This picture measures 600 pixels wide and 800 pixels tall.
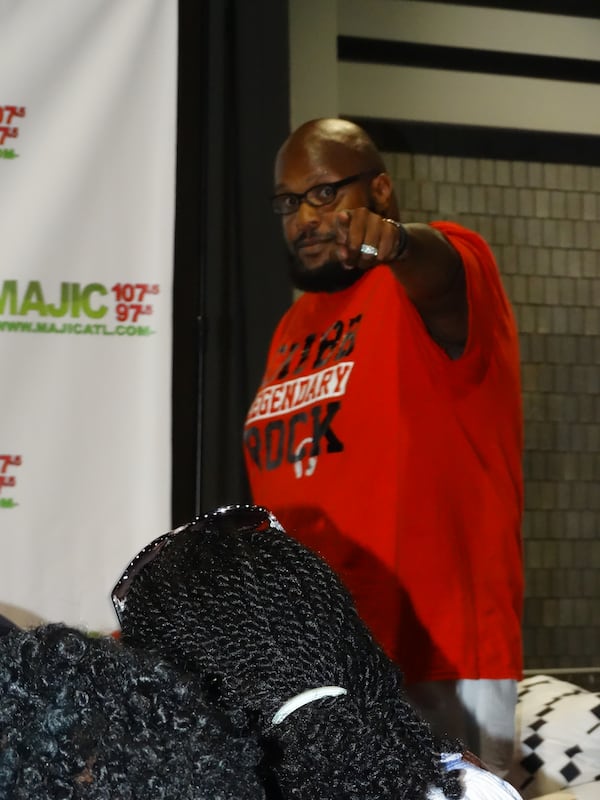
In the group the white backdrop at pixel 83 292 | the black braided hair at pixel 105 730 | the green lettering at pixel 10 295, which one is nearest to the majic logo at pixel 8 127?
the white backdrop at pixel 83 292

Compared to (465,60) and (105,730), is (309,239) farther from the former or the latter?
(465,60)

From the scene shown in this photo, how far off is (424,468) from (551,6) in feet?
5.65

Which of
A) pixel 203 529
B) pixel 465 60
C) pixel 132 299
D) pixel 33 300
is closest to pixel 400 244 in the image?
pixel 132 299

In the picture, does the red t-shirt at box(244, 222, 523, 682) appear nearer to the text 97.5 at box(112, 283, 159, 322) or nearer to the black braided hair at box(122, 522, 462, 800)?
the text 97.5 at box(112, 283, 159, 322)

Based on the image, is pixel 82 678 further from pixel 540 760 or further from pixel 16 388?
pixel 540 760

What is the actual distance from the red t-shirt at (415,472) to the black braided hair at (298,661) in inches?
30.6

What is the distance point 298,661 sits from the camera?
0.45m

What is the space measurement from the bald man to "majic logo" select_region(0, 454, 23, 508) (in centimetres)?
33

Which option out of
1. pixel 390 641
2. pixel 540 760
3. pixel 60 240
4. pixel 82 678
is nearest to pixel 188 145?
pixel 60 240

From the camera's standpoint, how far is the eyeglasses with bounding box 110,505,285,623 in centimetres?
54

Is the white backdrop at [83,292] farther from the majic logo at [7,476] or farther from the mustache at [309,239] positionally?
the mustache at [309,239]

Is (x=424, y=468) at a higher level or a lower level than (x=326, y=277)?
lower

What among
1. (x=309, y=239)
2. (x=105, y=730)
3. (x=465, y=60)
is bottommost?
(x=105, y=730)

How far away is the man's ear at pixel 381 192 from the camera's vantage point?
153 centimetres
